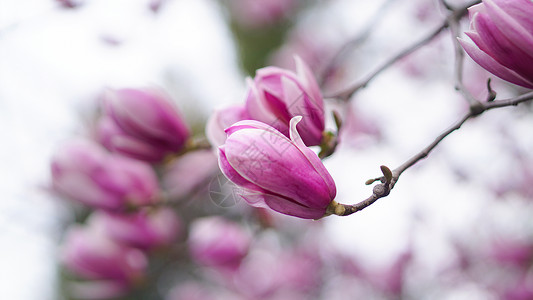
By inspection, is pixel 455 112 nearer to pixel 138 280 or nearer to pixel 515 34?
pixel 138 280

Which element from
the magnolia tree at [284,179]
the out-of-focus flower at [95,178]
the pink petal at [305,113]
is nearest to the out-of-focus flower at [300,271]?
the magnolia tree at [284,179]

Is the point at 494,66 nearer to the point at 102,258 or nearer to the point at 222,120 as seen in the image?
the point at 222,120

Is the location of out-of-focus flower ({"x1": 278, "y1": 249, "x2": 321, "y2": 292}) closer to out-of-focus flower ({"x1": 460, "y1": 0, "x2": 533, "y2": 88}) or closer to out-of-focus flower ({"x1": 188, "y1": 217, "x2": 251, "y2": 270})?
out-of-focus flower ({"x1": 188, "y1": 217, "x2": 251, "y2": 270})

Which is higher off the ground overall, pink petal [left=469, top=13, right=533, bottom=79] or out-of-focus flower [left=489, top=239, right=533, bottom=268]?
pink petal [left=469, top=13, right=533, bottom=79]

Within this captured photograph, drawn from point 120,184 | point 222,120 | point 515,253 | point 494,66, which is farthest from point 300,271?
point 494,66

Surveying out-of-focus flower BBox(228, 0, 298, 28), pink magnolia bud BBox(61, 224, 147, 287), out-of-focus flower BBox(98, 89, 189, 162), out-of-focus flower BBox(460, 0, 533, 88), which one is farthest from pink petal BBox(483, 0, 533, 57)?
out-of-focus flower BBox(228, 0, 298, 28)

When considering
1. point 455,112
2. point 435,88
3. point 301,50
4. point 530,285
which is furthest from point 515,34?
point 301,50
